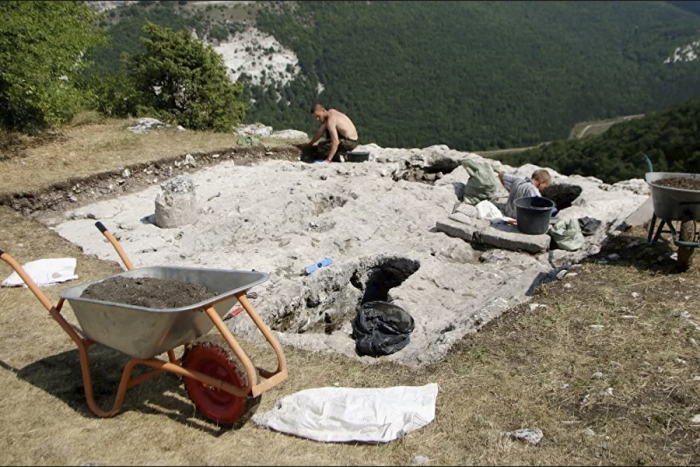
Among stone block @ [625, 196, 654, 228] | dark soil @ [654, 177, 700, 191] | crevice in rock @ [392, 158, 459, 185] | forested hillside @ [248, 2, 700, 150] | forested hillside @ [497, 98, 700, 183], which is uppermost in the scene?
dark soil @ [654, 177, 700, 191]

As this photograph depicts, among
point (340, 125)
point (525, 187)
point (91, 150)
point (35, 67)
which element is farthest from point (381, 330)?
point (35, 67)

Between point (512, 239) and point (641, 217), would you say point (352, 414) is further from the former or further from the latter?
point (641, 217)

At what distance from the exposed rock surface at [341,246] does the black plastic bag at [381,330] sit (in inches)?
5.6

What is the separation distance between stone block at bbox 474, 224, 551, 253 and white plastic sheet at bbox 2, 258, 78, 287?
556 centimetres

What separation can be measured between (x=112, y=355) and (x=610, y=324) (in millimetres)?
4511

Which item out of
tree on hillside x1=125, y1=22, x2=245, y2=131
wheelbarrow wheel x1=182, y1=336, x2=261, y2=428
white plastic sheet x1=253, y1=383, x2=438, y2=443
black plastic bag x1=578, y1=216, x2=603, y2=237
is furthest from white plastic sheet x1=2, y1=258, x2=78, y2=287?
tree on hillside x1=125, y1=22, x2=245, y2=131

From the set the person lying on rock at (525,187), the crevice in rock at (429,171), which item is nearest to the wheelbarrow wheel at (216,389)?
the person lying on rock at (525,187)

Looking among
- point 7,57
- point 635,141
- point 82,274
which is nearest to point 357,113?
point 635,141

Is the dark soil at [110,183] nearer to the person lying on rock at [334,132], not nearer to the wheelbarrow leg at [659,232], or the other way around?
the person lying on rock at [334,132]

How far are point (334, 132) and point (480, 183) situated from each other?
11.4 feet

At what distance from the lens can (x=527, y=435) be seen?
333 centimetres

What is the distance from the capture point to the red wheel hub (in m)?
3.30

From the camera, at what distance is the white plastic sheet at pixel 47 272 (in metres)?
5.97

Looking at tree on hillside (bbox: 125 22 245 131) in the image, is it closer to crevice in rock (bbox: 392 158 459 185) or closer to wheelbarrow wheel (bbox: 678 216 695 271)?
crevice in rock (bbox: 392 158 459 185)
